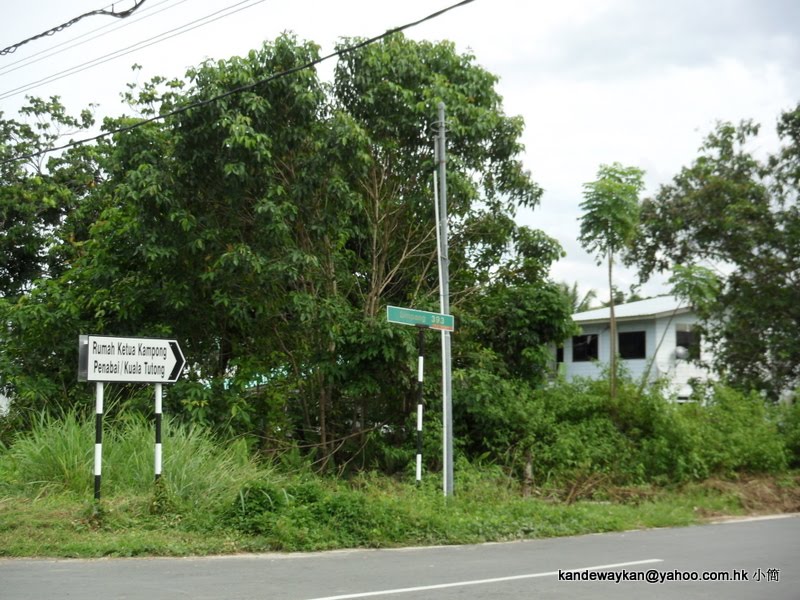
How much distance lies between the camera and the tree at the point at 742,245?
21.9m

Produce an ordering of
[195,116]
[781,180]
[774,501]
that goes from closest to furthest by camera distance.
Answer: [195,116] < [774,501] < [781,180]

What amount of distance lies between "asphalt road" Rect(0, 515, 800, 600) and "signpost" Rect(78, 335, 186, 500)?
2.15 m

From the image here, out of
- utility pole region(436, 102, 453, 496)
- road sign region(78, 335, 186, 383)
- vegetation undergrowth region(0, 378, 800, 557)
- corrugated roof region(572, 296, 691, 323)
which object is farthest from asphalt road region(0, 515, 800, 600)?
corrugated roof region(572, 296, 691, 323)

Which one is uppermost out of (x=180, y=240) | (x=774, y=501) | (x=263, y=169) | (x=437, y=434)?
(x=263, y=169)

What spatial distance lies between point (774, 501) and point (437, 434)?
21.2ft

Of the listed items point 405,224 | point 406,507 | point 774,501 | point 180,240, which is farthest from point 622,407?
point 180,240

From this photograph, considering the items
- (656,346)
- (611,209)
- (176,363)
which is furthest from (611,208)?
(656,346)

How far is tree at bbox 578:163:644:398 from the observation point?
17.5 meters

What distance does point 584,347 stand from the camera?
33.7 metres

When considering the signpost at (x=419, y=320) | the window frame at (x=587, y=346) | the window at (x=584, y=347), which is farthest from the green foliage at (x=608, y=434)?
the window at (x=584, y=347)

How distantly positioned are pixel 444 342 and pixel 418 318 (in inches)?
40.7

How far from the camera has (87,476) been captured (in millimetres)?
11859

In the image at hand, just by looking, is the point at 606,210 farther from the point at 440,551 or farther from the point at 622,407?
the point at 440,551

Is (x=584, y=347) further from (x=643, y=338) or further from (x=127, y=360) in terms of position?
(x=127, y=360)
